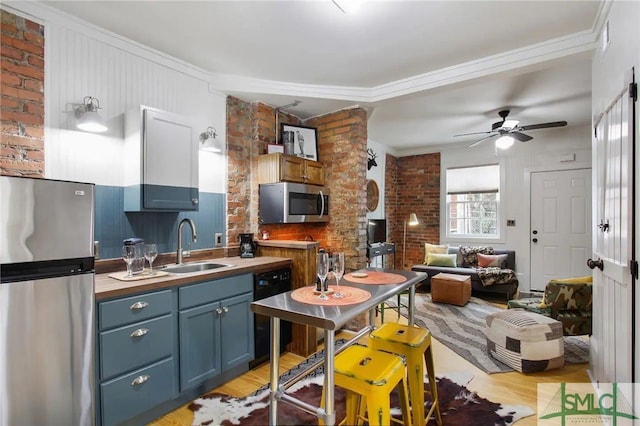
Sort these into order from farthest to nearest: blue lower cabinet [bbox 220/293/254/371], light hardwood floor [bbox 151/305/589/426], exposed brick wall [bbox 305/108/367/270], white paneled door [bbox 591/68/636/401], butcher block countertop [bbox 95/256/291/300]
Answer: exposed brick wall [bbox 305/108/367/270]
blue lower cabinet [bbox 220/293/254/371]
light hardwood floor [bbox 151/305/589/426]
butcher block countertop [bbox 95/256/291/300]
white paneled door [bbox 591/68/636/401]

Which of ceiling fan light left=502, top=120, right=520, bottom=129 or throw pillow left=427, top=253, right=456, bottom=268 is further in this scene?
throw pillow left=427, top=253, right=456, bottom=268

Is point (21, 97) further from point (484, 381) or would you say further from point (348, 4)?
point (484, 381)

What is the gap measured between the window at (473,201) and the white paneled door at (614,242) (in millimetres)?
3688

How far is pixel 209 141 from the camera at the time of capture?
2.99 meters

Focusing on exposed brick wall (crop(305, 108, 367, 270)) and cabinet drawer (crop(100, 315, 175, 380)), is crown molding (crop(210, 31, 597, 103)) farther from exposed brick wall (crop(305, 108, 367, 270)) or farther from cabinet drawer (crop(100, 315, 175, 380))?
cabinet drawer (crop(100, 315, 175, 380))

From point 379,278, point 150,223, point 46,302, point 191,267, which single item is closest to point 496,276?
point 379,278

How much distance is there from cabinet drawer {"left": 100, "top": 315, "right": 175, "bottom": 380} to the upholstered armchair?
342 cm

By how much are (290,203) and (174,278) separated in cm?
146

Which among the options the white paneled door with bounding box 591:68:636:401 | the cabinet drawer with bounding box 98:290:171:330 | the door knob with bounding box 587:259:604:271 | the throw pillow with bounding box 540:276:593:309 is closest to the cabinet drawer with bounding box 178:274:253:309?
the cabinet drawer with bounding box 98:290:171:330

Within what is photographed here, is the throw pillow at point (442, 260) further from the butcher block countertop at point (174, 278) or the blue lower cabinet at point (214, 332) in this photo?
the blue lower cabinet at point (214, 332)

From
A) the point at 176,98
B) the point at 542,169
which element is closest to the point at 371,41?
the point at 176,98

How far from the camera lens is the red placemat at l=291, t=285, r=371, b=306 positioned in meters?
1.50

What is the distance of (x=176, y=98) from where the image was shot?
9.51ft

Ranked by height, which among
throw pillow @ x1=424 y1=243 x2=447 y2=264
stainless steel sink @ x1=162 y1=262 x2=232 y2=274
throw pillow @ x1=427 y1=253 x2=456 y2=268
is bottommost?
throw pillow @ x1=427 y1=253 x2=456 y2=268
